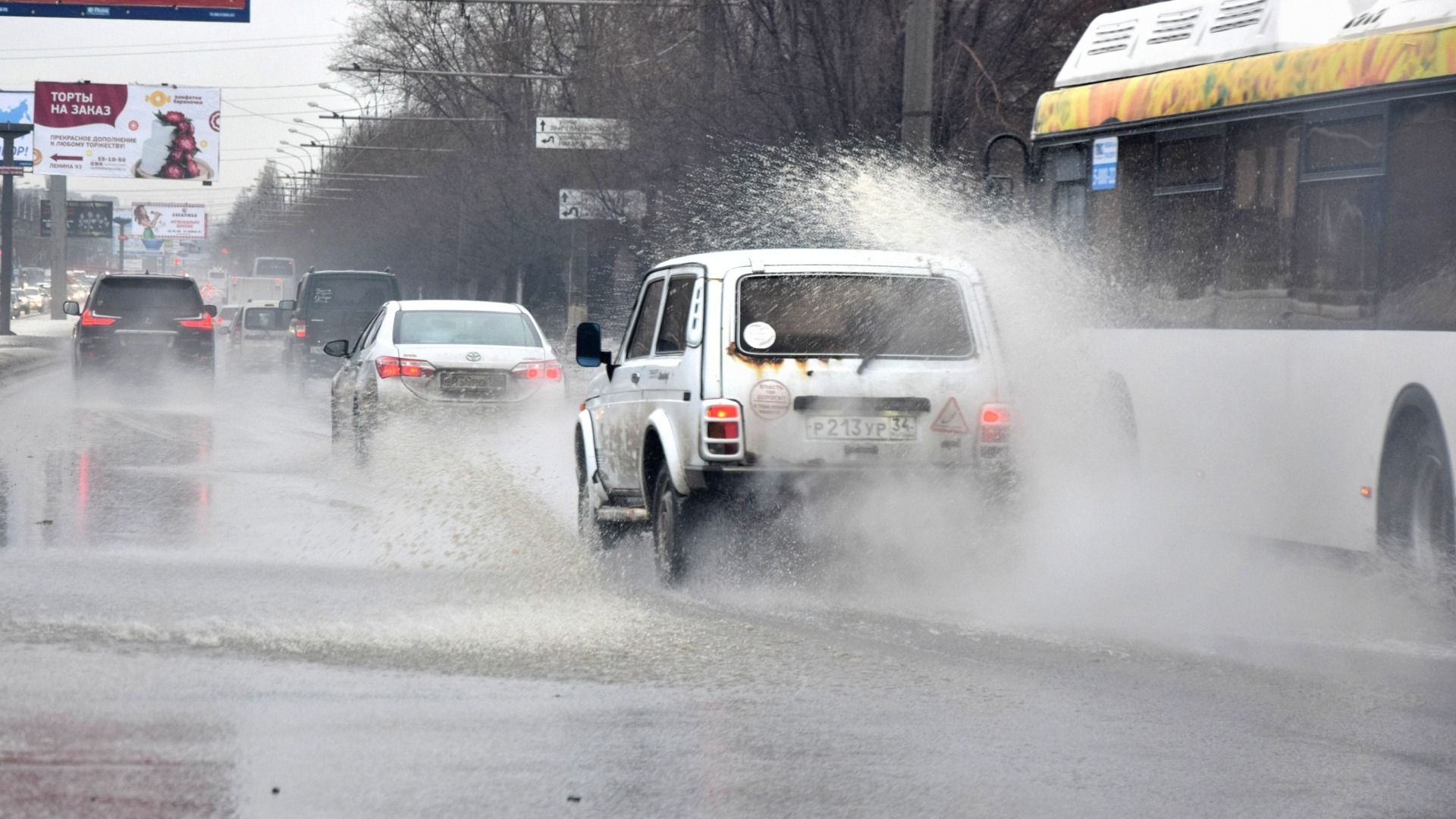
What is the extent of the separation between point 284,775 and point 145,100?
59452 mm

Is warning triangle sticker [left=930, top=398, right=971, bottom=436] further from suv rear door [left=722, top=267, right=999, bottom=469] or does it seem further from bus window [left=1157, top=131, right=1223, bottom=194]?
bus window [left=1157, top=131, right=1223, bottom=194]

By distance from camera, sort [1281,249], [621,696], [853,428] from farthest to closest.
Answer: [1281,249] → [853,428] → [621,696]

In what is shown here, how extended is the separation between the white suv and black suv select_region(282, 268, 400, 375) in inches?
849

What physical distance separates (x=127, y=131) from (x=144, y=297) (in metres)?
35.2

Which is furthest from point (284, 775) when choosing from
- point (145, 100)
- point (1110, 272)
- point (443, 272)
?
point (443, 272)

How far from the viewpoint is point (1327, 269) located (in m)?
9.18

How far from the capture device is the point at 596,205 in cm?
3431

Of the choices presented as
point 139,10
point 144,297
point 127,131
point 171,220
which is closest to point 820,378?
point 144,297

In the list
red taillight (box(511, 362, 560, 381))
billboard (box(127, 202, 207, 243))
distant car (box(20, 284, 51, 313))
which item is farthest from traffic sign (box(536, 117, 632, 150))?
billboard (box(127, 202, 207, 243))

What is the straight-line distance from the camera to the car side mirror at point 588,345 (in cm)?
1056

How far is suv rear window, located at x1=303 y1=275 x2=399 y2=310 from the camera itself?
3050cm

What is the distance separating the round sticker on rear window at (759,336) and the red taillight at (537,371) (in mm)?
6972

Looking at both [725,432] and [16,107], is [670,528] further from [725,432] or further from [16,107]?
[16,107]

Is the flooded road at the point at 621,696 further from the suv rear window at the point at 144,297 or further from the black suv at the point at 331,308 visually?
the black suv at the point at 331,308
